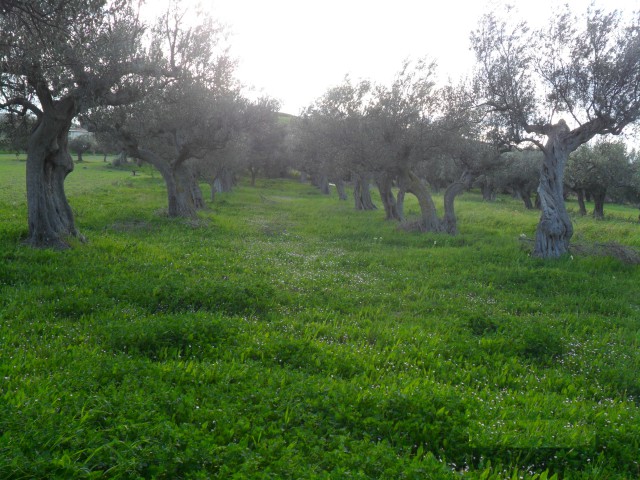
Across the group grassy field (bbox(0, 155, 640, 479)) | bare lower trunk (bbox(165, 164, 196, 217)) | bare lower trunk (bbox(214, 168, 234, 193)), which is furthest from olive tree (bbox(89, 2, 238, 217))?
bare lower trunk (bbox(214, 168, 234, 193))

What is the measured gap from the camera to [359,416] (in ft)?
15.7

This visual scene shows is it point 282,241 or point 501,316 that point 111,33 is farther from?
point 501,316

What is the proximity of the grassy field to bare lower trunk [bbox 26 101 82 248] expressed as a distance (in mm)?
952

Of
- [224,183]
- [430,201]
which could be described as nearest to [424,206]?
[430,201]

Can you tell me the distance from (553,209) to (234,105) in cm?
1510

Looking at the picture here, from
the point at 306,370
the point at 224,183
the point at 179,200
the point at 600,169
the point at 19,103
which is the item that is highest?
the point at 600,169

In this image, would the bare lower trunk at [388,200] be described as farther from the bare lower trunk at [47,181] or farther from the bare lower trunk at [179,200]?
the bare lower trunk at [47,181]

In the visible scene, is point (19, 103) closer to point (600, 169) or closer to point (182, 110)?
point (182, 110)

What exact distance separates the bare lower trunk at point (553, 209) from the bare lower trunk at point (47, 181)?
14687 millimetres

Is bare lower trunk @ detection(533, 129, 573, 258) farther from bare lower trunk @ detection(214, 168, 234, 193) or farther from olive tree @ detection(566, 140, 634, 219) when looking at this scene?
bare lower trunk @ detection(214, 168, 234, 193)

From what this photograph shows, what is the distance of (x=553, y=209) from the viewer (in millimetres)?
15805

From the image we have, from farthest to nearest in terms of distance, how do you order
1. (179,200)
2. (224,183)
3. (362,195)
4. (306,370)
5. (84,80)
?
(224,183)
(362,195)
(179,200)
(84,80)
(306,370)

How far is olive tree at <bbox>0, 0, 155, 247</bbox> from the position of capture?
1033 cm

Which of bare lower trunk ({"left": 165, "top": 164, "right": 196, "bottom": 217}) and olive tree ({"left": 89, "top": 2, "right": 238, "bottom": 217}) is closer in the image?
olive tree ({"left": 89, "top": 2, "right": 238, "bottom": 217})
